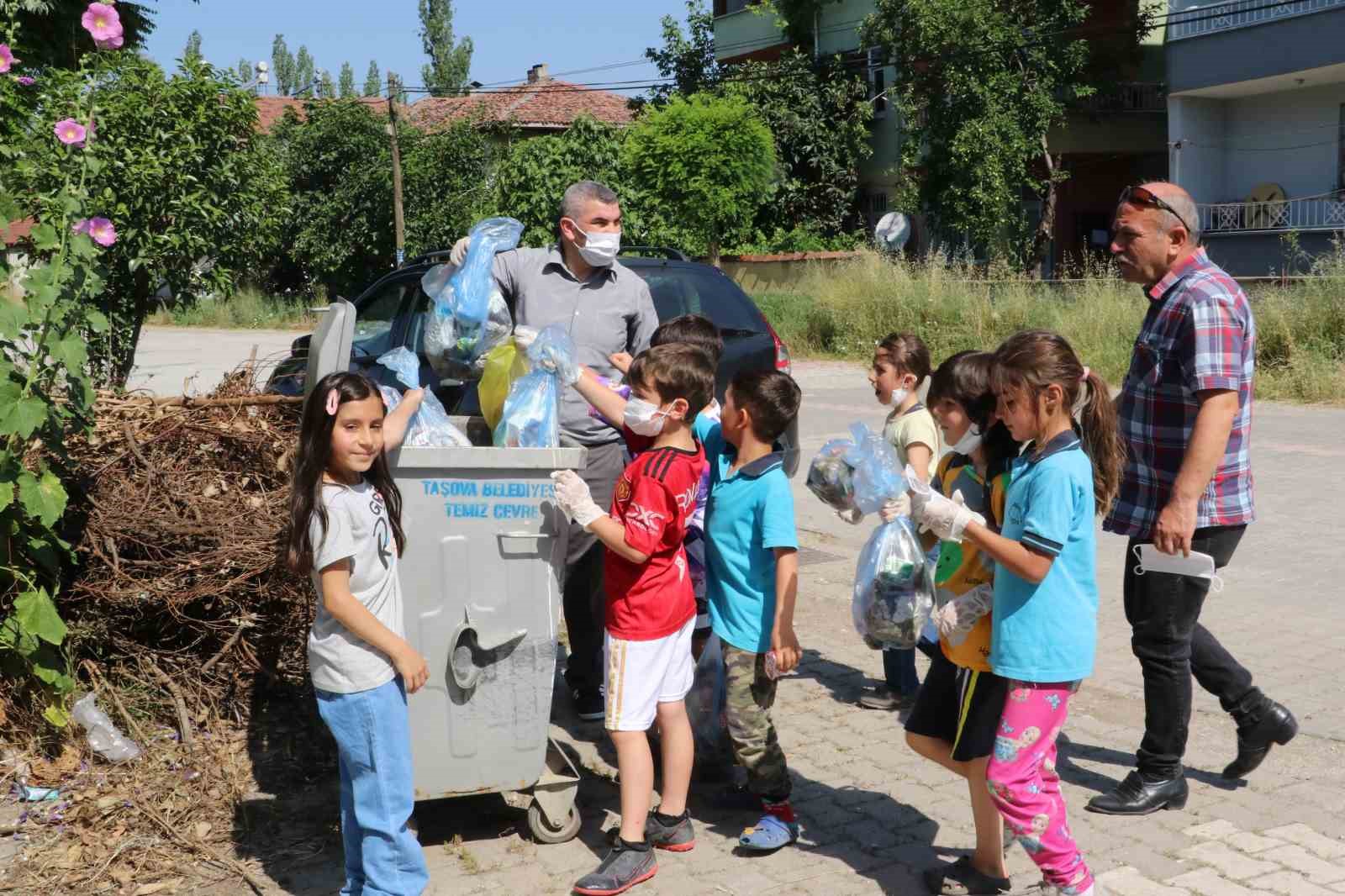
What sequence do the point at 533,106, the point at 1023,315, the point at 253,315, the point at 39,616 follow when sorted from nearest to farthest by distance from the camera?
1. the point at 39,616
2. the point at 1023,315
3. the point at 253,315
4. the point at 533,106

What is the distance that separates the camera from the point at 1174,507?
146 inches

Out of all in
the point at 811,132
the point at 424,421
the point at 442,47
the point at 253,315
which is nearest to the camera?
the point at 424,421

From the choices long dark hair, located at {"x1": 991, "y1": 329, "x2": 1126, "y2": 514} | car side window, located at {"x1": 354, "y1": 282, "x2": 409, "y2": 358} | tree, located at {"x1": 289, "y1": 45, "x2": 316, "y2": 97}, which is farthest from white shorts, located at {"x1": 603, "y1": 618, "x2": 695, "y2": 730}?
tree, located at {"x1": 289, "y1": 45, "x2": 316, "y2": 97}

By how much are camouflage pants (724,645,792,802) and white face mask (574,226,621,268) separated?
152 cm

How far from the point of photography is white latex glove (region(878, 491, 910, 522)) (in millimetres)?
3348

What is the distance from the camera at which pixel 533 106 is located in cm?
4384

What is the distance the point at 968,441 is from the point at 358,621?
1.75m

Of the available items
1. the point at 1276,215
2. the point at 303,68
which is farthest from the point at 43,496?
the point at 303,68

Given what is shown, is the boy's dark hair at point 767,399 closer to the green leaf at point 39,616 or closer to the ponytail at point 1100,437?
the ponytail at point 1100,437

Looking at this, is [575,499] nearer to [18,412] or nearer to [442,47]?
[18,412]

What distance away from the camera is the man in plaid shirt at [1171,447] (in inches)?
147

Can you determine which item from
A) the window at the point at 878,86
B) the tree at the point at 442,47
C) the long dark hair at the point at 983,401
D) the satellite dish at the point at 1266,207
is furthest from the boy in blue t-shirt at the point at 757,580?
the tree at the point at 442,47

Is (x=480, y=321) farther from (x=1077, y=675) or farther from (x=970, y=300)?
(x=970, y=300)

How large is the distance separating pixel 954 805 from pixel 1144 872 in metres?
0.67
